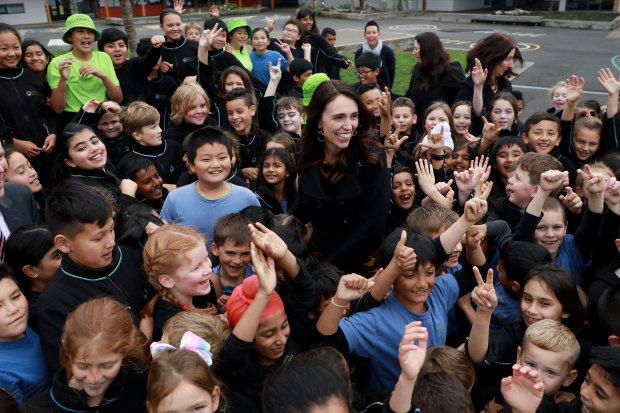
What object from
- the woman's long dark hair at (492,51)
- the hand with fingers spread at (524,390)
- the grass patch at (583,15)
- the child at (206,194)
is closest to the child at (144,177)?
the child at (206,194)

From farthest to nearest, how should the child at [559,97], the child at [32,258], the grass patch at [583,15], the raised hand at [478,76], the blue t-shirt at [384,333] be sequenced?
1. the grass patch at [583,15]
2. the child at [559,97]
3. the raised hand at [478,76]
4. the child at [32,258]
5. the blue t-shirt at [384,333]

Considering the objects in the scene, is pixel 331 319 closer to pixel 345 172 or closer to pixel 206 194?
pixel 345 172

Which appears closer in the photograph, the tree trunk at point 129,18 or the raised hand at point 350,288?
the raised hand at point 350,288

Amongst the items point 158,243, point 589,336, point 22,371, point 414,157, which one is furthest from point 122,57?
point 589,336

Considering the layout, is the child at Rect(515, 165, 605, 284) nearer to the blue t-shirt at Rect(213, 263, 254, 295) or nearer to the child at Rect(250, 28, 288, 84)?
the blue t-shirt at Rect(213, 263, 254, 295)

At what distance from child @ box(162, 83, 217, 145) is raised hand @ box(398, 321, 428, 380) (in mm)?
3584

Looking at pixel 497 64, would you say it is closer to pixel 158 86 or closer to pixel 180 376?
pixel 158 86

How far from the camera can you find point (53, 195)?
2.89 metres

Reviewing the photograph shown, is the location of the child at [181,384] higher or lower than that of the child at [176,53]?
lower

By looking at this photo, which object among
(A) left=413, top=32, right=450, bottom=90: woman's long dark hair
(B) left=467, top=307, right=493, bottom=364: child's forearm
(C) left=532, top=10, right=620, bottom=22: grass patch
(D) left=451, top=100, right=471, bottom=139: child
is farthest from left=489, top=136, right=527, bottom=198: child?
(C) left=532, top=10, right=620, bottom=22: grass patch

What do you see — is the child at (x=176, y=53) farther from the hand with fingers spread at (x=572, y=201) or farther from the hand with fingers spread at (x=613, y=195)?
the hand with fingers spread at (x=613, y=195)

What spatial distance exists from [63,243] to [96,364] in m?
0.83

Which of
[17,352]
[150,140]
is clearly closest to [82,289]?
[17,352]

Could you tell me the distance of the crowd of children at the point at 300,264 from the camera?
7.45ft
